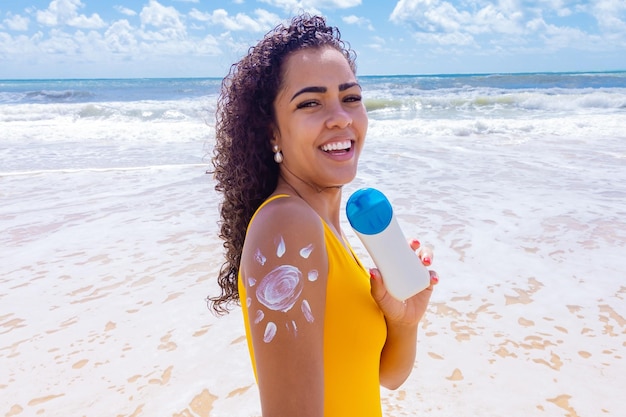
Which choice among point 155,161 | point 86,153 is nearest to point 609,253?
point 155,161

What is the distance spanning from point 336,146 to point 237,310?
3.08 metres

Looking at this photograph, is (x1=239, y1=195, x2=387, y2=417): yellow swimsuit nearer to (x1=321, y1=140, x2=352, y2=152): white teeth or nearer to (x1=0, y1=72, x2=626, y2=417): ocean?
(x1=321, y1=140, x2=352, y2=152): white teeth

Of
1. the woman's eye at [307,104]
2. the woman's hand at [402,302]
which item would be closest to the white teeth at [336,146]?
the woman's eye at [307,104]

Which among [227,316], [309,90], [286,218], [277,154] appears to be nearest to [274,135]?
[277,154]

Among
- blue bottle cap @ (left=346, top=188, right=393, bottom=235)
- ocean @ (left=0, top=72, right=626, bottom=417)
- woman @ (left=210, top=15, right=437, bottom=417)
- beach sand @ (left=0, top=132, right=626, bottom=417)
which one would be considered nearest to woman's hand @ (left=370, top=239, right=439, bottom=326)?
woman @ (left=210, top=15, right=437, bottom=417)

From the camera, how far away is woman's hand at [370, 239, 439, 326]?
141 centimetres

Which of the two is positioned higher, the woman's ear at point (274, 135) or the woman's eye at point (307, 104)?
the woman's eye at point (307, 104)

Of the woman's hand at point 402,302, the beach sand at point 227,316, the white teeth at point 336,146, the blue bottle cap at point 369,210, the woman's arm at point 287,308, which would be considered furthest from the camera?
the beach sand at point 227,316

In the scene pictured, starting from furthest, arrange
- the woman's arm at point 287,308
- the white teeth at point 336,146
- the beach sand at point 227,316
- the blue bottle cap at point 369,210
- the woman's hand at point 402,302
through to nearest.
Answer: the beach sand at point 227,316 < the white teeth at point 336,146 < the woman's hand at point 402,302 < the blue bottle cap at point 369,210 < the woman's arm at point 287,308

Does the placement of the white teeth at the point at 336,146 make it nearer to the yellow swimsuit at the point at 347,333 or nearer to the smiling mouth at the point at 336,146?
the smiling mouth at the point at 336,146

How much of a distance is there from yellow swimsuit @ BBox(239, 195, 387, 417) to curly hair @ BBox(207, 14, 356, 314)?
23cm

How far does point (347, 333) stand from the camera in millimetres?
1360

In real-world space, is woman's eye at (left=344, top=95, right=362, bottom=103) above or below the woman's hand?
above

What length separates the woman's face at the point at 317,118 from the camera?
150 cm
